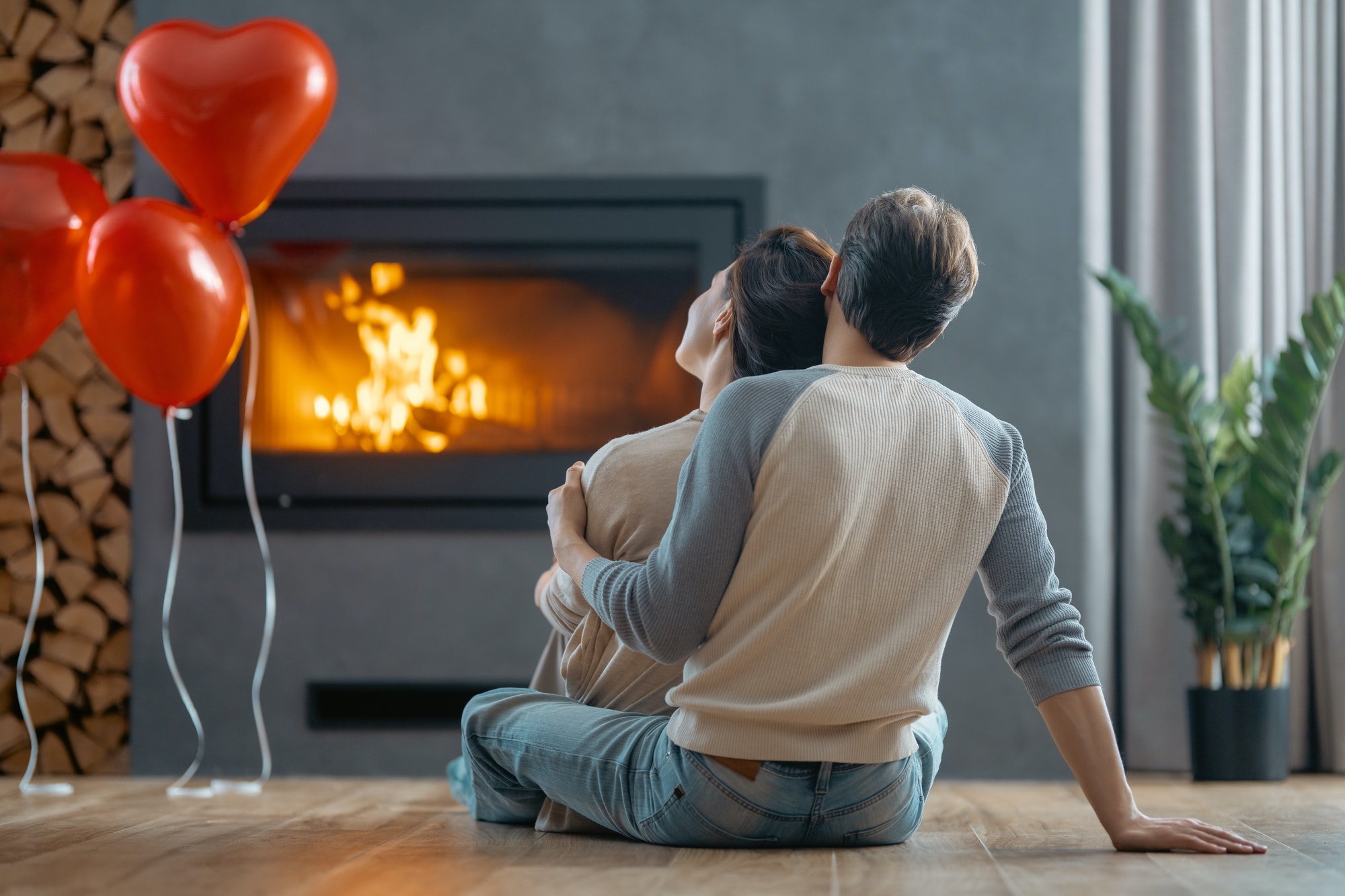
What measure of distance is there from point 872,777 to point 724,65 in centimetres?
191

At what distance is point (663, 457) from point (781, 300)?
24 cm

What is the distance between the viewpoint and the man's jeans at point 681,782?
4.27 ft

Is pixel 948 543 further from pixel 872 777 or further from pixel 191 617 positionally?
pixel 191 617

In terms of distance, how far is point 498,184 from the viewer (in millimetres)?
2773

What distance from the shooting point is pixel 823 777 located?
4.24 feet

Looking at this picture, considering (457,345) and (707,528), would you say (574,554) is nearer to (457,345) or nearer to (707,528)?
(707,528)

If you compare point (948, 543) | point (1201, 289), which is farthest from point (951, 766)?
point (948, 543)

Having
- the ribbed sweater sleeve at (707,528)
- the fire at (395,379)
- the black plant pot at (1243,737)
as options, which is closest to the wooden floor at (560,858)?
the ribbed sweater sleeve at (707,528)

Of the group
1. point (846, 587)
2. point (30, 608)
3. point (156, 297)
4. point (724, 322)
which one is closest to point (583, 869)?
point (846, 587)

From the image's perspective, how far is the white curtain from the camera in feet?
9.27

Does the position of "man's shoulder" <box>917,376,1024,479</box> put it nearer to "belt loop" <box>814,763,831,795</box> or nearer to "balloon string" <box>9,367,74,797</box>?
"belt loop" <box>814,763,831,795</box>

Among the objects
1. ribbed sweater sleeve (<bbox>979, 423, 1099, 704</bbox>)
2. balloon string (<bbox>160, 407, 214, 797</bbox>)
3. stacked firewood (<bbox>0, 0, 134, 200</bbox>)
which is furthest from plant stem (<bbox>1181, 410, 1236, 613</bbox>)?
stacked firewood (<bbox>0, 0, 134, 200</bbox>)

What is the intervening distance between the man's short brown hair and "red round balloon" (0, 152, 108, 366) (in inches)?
61.2

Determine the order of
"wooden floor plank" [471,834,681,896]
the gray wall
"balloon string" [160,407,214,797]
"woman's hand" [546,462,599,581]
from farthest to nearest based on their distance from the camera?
the gray wall < "balloon string" [160,407,214,797] < "woman's hand" [546,462,599,581] < "wooden floor plank" [471,834,681,896]
